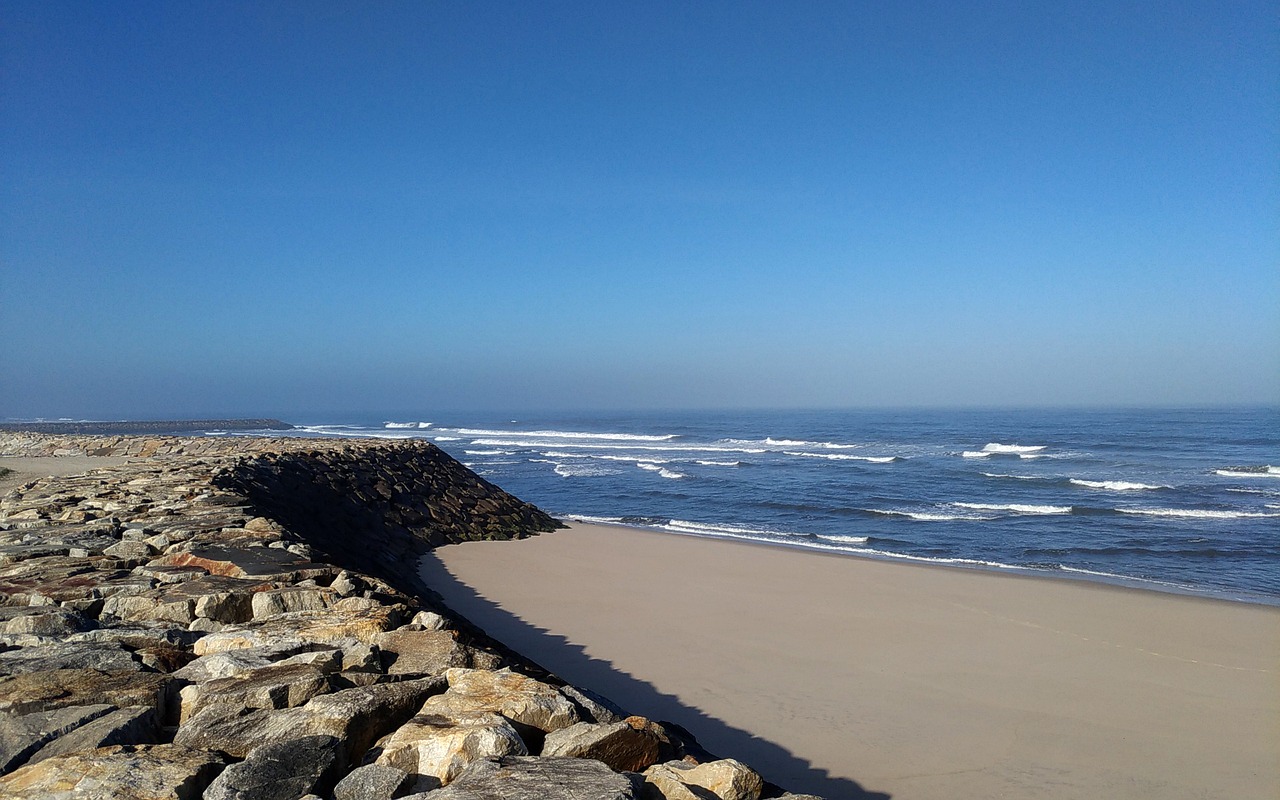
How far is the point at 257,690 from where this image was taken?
10.4ft

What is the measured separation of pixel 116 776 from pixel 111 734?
0.39 m

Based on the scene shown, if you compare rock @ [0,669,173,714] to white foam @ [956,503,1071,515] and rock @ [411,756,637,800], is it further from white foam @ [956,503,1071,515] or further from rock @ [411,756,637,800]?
white foam @ [956,503,1071,515]

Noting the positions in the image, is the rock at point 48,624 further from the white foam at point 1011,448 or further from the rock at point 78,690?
the white foam at point 1011,448

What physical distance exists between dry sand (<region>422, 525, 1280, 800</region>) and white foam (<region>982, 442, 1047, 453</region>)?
100 ft

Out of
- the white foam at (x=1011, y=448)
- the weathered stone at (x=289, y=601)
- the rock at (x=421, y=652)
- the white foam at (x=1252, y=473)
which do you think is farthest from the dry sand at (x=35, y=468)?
the white foam at (x=1011, y=448)

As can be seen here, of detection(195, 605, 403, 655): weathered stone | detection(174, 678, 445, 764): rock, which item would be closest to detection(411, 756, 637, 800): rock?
detection(174, 678, 445, 764): rock

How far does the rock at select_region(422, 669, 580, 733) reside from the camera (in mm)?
3117

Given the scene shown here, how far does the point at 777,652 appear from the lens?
7711 millimetres

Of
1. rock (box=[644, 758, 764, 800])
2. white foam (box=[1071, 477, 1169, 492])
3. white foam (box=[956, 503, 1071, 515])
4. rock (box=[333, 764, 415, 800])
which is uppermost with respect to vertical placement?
rock (box=[333, 764, 415, 800])

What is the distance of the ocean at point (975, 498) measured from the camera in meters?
14.4

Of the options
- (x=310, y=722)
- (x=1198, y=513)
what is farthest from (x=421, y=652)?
(x=1198, y=513)

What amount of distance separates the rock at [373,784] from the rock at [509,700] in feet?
1.41

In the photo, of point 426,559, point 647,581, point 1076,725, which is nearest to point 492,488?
point 426,559

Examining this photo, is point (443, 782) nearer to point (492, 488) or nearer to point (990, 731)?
point (990, 731)
